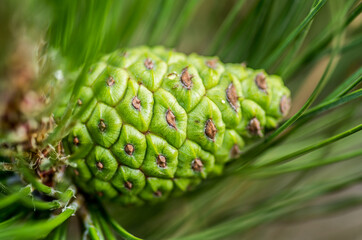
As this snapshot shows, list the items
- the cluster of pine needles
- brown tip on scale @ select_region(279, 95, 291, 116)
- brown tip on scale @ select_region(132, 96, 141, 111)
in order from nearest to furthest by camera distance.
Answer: the cluster of pine needles
brown tip on scale @ select_region(132, 96, 141, 111)
brown tip on scale @ select_region(279, 95, 291, 116)

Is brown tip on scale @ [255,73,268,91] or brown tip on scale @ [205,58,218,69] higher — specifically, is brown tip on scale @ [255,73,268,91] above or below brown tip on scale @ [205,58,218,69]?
below

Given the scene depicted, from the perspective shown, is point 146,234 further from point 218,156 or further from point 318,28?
point 318,28

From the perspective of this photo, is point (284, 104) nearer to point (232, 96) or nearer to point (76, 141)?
point (232, 96)

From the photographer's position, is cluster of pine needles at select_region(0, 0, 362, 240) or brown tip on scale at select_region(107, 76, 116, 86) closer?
cluster of pine needles at select_region(0, 0, 362, 240)

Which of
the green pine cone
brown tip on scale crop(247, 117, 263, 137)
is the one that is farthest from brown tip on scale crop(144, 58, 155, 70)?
brown tip on scale crop(247, 117, 263, 137)

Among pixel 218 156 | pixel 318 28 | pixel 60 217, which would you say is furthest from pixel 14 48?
pixel 318 28

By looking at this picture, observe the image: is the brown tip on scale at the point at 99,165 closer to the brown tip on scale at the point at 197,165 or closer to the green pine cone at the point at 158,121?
the green pine cone at the point at 158,121

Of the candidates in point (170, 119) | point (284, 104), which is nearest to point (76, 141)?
point (170, 119)

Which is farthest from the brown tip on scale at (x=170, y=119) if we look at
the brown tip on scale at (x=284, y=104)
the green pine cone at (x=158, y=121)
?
the brown tip on scale at (x=284, y=104)

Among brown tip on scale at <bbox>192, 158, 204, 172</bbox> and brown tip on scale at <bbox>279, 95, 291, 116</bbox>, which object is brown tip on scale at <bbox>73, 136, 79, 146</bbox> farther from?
brown tip on scale at <bbox>279, 95, 291, 116</bbox>

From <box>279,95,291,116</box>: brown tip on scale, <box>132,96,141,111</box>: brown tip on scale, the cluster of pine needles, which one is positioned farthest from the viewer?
<box>279,95,291,116</box>: brown tip on scale
